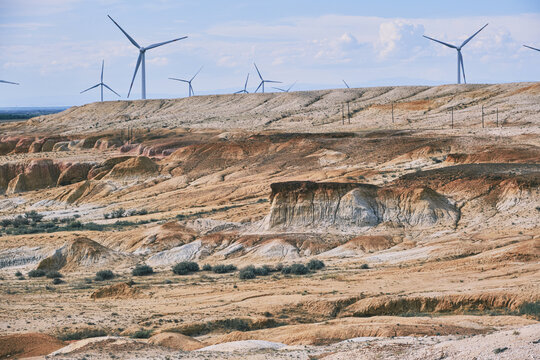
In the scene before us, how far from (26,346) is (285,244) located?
26.7m

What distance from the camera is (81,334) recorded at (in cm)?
2908

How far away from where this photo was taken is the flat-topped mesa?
172 ft

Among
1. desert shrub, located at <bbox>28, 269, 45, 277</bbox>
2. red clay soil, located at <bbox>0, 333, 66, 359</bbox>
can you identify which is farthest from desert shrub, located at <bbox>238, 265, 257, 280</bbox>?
red clay soil, located at <bbox>0, 333, 66, 359</bbox>

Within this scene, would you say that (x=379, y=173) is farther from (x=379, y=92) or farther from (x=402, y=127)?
(x=379, y=92)

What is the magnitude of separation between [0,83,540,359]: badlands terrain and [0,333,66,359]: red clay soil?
65 mm

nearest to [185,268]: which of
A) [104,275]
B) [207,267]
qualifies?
[207,267]

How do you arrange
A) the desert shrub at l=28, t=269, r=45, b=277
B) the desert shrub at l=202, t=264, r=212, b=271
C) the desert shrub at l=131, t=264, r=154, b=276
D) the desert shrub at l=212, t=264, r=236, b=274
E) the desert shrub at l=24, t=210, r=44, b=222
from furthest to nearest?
1. the desert shrub at l=24, t=210, r=44, b=222
2. the desert shrub at l=28, t=269, r=45, b=277
3. the desert shrub at l=202, t=264, r=212, b=271
4. the desert shrub at l=131, t=264, r=154, b=276
5. the desert shrub at l=212, t=264, r=236, b=274

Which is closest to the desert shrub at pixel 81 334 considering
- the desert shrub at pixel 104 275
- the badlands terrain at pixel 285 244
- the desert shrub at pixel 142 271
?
the badlands terrain at pixel 285 244

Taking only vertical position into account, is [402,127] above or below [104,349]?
above

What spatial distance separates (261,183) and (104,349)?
51.9m

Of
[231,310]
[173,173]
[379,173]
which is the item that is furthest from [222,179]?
[231,310]

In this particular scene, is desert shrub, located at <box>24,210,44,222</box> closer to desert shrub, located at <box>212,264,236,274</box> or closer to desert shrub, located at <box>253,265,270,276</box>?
desert shrub, located at <box>212,264,236,274</box>

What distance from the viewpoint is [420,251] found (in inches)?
1745

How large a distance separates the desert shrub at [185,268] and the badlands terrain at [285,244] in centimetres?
14
